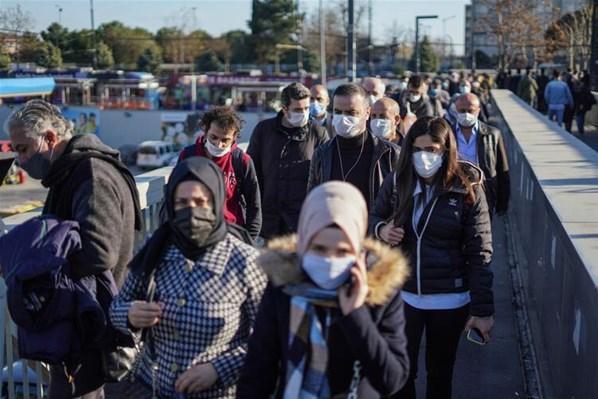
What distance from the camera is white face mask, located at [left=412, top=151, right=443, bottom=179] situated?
4.68 metres

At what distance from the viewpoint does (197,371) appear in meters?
3.33

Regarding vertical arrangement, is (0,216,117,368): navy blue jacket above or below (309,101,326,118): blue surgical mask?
below

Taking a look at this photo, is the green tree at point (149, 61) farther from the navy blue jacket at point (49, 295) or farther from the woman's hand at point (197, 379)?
the woman's hand at point (197, 379)

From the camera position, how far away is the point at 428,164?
184 inches

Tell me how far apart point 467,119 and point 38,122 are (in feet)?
15.2

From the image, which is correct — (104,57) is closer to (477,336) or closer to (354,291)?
(477,336)

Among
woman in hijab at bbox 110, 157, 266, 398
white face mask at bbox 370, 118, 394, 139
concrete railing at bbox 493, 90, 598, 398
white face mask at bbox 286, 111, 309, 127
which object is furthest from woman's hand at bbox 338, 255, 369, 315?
white face mask at bbox 370, 118, 394, 139

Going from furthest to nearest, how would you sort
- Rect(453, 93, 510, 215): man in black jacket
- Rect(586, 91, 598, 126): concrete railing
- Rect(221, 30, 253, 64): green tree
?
1. Rect(221, 30, 253, 64): green tree
2. Rect(586, 91, 598, 126): concrete railing
3. Rect(453, 93, 510, 215): man in black jacket

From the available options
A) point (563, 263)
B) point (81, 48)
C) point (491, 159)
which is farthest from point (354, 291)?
point (81, 48)

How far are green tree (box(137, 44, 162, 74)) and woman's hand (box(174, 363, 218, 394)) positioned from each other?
317 ft

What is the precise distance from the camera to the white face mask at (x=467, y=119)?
7.83m

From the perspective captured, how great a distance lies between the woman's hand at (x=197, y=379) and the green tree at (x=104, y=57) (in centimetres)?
8680

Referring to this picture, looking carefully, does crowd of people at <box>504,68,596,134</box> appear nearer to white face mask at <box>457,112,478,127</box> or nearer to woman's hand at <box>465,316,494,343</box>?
white face mask at <box>457,112,478,127</box>

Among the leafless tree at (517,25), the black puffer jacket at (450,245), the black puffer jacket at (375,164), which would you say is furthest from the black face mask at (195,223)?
the leafless tree at (517,25)
